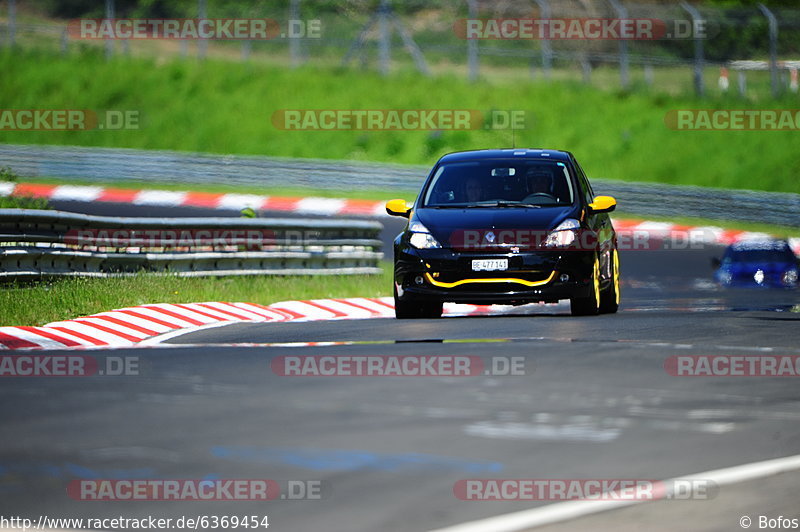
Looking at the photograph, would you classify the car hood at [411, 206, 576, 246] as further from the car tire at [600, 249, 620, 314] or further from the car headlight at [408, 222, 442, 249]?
the car tire at [600, 249, 620, 314]

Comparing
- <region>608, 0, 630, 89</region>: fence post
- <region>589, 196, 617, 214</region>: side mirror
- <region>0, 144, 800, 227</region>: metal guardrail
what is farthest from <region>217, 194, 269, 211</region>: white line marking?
<region>589, 196, 617, 214</region>: side mirror

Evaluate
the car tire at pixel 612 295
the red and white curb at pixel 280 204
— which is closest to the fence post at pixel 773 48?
the red and white curb at pixel 280 204

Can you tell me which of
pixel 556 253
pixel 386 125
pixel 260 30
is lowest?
pixel 556 253

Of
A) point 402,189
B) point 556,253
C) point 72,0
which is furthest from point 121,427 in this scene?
point 72,0

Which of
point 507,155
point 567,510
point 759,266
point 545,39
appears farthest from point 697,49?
point 567,510

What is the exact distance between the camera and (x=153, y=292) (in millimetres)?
17094

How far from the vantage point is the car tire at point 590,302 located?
14797mm

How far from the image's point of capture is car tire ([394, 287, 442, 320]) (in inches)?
589

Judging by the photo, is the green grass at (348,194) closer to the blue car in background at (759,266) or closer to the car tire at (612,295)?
the blue car in background at (759,266)

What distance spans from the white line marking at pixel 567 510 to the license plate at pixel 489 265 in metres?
7.13

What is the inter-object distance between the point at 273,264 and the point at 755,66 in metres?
27.4

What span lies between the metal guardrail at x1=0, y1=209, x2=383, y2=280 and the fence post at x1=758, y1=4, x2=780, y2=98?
50.8ft

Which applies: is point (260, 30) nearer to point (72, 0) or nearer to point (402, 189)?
point (402, 189)

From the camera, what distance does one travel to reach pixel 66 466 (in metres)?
7.15
